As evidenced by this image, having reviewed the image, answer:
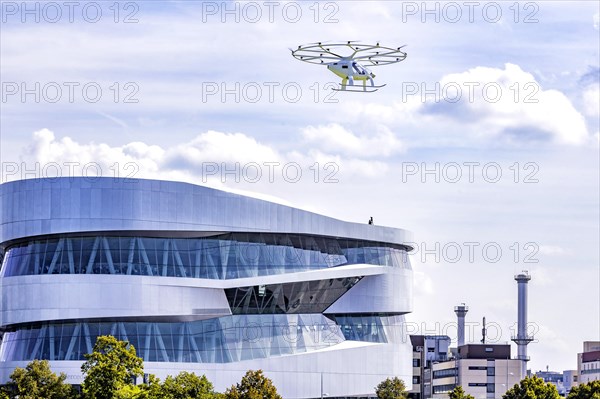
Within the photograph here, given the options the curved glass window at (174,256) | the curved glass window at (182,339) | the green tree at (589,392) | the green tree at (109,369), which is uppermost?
the curved glass window at (174,256)

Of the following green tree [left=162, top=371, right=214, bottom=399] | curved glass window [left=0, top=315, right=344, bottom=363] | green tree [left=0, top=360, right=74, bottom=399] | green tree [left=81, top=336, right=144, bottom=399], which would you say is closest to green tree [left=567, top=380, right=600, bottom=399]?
curved glass window [left=0, top=315, right=344, bottom=363]

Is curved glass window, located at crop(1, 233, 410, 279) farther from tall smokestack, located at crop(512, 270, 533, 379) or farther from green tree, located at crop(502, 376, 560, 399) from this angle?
tall smokestack, located at crop(512, 270, 533, 379)

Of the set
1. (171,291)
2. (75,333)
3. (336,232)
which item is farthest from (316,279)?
(75,333)

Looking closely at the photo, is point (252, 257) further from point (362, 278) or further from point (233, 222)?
point (362, 278)

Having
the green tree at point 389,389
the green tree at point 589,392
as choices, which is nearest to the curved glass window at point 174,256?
the green tree at point 389,389

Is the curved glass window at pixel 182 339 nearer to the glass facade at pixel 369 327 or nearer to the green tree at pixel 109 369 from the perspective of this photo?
the glass facade at pixel 369 327

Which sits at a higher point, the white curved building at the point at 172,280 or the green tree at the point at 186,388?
the white curved building at the point at 172,280
